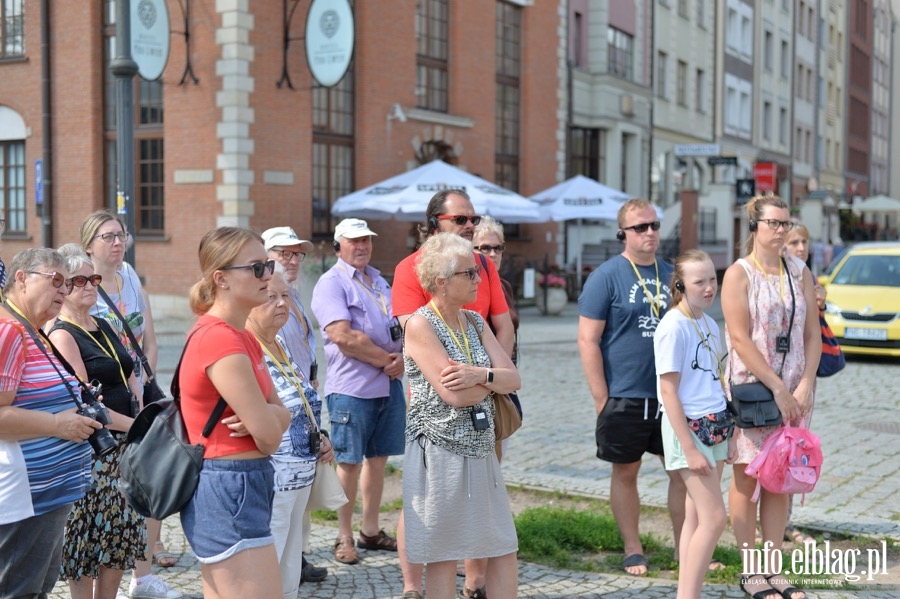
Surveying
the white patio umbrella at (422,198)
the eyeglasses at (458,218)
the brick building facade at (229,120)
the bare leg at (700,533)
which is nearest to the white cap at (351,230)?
the eyeglasses at (458,218)

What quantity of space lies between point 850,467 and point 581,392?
14.0ft

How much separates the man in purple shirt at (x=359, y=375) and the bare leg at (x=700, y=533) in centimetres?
176

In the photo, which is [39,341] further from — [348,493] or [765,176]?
[765,176]

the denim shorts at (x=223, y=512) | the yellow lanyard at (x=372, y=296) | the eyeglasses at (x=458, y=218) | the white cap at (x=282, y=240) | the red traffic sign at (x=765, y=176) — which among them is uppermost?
the red traffic sign at (x=765, y=176)

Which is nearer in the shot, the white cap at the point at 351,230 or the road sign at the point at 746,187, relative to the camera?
the white cap at the point at 351,230

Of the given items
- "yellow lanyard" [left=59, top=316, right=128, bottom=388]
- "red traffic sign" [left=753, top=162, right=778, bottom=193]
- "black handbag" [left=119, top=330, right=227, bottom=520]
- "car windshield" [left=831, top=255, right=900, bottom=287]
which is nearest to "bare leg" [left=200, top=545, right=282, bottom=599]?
"black handbag" [left=119, top=330, right=227, bottom=520]

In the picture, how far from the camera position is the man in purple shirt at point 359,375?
5.75 metres

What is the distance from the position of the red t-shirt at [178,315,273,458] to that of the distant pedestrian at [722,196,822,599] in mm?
2812

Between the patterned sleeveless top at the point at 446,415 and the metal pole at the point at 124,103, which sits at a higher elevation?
the metal pole at the point at 124,103

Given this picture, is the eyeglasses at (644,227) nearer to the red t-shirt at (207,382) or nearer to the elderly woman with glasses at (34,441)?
the red t-shirt at (207,382)

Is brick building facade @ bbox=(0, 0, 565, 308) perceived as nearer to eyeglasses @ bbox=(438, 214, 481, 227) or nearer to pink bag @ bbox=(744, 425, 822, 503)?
eyeglasses @ bbox=(438, 214, 481, 227)

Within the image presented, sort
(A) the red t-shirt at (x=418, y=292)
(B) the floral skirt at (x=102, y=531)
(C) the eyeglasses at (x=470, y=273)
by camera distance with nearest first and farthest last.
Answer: (C) the eyeglasses at (x=470, y=273)
(B) the floral skirt at (x=102, y=531)
(A) the red t-shirt at (x=418, y=292)

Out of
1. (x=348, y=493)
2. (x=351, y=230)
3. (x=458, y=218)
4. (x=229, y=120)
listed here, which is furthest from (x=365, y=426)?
(x=229, y=120)

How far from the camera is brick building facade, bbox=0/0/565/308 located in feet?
63.3
